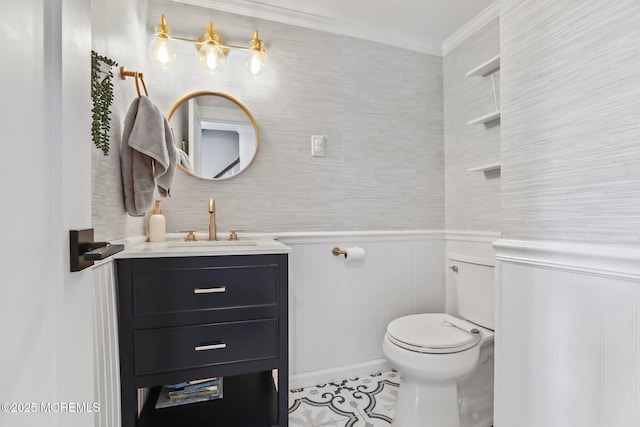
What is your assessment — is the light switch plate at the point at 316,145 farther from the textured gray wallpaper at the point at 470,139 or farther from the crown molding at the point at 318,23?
the textured gray wallpaper at the point at 470,139

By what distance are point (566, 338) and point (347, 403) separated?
1149 mm

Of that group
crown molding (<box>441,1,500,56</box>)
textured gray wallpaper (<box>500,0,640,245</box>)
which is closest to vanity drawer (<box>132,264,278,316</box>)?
textured gray wallpaper (<box>500,0,640,245</box>)

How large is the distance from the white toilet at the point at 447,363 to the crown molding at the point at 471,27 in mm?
1435

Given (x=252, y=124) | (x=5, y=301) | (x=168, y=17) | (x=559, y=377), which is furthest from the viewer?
(x=252, y=124)

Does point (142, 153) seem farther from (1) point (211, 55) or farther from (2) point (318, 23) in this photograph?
(2) point (318, 23)

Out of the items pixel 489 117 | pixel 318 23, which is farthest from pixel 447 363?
pixel 318 23

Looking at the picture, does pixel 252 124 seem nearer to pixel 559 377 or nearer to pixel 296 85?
pixel 296 85

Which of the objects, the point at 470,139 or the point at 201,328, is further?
the point at 470,139

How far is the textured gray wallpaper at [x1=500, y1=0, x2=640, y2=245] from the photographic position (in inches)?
30.8

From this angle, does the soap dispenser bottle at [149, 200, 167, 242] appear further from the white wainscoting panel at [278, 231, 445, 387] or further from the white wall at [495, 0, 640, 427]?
the white wall at [495, 0, 640, 427]

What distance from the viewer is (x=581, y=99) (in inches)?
34.6

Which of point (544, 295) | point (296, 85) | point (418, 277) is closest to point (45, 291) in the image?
point (544, 295)

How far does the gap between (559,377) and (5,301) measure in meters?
1.31

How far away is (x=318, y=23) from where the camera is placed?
187 centimetres
